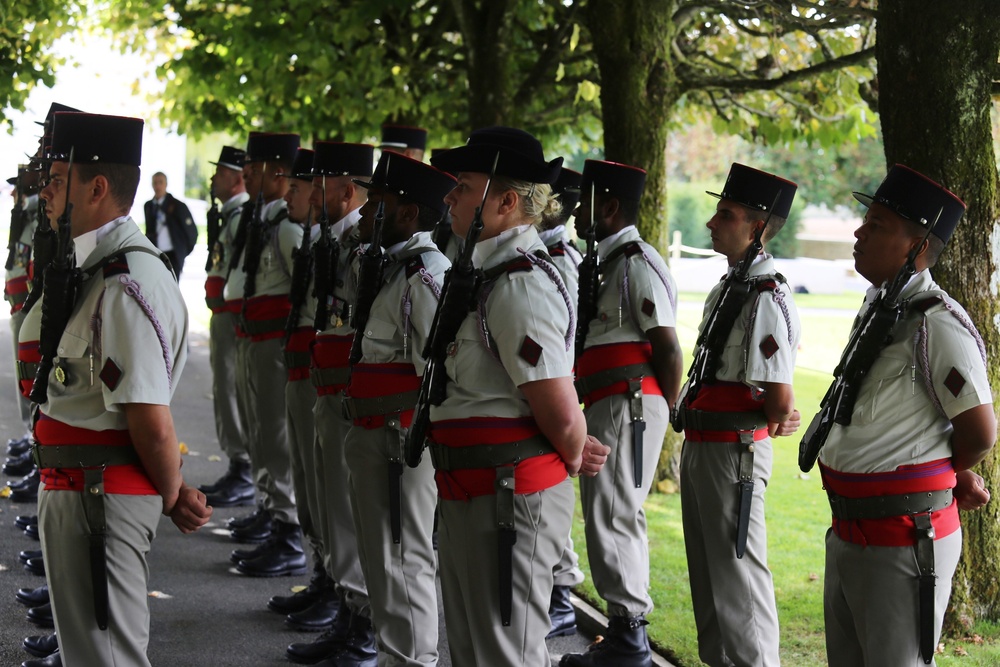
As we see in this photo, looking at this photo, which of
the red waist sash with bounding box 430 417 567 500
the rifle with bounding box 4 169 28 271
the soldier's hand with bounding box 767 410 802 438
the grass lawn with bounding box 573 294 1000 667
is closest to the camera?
the red waist sash with bounding box 430 417 567 500

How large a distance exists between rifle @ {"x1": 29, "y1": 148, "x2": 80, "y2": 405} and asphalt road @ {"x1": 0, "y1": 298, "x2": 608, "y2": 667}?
2436 millimetres

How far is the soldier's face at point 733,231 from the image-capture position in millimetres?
4914

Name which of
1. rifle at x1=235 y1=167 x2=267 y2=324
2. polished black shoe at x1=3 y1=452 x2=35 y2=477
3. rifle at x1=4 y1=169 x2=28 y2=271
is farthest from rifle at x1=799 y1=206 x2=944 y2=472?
polished black shoe at x1=3 y1=452 x2=35 y2=477

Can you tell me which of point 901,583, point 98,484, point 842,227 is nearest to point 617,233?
point 901,583

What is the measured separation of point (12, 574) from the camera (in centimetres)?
659

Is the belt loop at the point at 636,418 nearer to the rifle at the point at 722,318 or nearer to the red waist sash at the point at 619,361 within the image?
the red waist sash at the point at 619,361

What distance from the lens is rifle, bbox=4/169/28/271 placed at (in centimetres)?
862

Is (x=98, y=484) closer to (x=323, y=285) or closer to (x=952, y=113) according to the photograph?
(x=323, y=285)

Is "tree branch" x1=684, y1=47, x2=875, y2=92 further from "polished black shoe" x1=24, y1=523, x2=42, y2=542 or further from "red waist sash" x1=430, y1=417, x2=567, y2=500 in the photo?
"polished black shoe" x1=24, y1=523, x2=42, y2=542

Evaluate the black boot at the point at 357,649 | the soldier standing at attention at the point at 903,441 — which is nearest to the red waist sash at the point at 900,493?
the soldier standing at attention at the point at 903,441

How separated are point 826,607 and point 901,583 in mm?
380

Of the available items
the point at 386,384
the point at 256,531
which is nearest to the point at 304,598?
the point at 256,531

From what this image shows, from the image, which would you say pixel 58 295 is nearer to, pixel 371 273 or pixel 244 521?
pixel 371 273

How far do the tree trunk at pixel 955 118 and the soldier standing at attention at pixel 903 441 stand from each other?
54.0 inches
